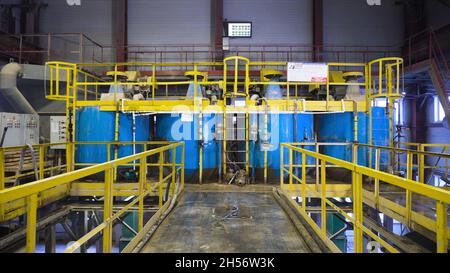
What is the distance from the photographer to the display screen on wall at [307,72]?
7.74 m

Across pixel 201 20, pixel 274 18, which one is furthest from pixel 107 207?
pixel 274 18

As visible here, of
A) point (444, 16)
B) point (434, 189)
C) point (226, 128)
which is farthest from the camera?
point (444, 16)

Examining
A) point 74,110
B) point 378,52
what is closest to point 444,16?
point 378,52

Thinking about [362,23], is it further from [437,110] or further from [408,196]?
[408,196]

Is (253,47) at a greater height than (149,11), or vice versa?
(149,11)

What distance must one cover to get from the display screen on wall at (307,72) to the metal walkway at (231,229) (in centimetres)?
369

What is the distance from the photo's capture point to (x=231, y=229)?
4.54 metres

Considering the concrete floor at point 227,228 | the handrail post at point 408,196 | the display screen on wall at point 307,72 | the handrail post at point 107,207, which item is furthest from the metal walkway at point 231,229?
the display screen on wall at point 307,72

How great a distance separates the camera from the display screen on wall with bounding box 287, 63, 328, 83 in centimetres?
774

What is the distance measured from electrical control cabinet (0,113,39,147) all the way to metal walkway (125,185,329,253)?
22.8 feet

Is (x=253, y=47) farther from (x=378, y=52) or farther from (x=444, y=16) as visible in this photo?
(x=444, y=16)

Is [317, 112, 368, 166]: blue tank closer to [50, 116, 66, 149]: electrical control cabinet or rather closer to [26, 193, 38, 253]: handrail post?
[26, 193, 38, 253]: handrail post
